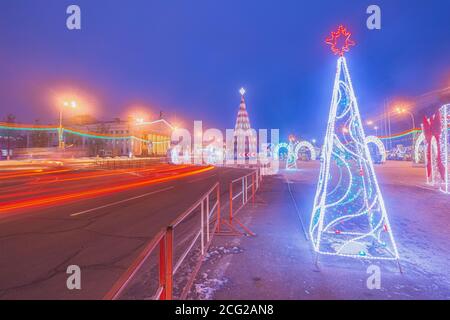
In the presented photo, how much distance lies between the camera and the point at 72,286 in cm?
408

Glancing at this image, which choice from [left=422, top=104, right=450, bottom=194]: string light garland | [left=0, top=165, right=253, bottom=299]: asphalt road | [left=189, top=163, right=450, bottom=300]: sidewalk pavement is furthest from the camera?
Result: [left=422, top=104, right=450, bottom=194]: string light garland

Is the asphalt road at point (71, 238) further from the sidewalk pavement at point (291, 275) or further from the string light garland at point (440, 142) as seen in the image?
the string light garland at point (440, 142)

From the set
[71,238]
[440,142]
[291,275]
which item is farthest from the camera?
[440,142]

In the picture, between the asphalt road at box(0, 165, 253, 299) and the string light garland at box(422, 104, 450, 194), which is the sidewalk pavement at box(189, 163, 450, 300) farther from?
the string light garland at box(422, 104, 450, 194)

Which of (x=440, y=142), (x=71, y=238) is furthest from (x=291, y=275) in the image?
(x=440, y=142)

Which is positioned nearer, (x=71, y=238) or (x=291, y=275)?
(x=291, y=275)

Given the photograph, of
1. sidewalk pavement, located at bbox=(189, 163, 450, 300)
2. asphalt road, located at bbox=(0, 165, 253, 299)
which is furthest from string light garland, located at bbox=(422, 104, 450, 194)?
asphalt road, located at bbox=(0, 165, 253, 299)

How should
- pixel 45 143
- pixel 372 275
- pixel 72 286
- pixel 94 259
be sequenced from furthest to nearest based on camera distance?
pixel 45 143, pixel 94 259, pixel 372 275, pixel 72 286

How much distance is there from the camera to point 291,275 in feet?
14.4

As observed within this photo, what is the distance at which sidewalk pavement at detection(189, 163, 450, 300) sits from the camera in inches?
149

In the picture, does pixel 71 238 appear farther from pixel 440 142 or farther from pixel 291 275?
pixel 440 142

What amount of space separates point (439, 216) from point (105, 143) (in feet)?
307
